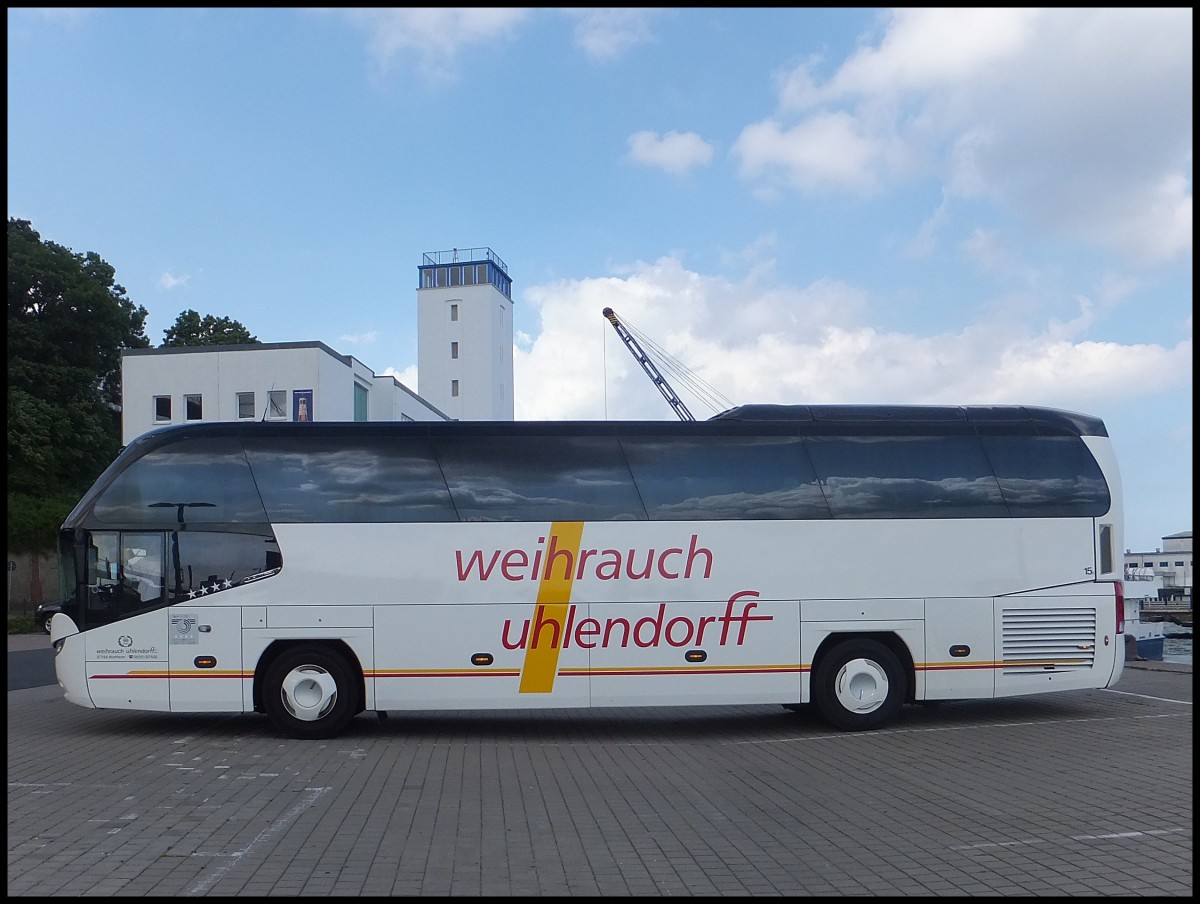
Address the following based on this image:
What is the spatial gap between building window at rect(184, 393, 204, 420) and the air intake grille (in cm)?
3723

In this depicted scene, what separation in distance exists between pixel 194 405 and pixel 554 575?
35365mm

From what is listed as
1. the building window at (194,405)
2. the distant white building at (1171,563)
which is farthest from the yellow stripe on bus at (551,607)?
the distant white building at (1171,563)

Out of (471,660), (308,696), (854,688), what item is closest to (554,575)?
(471,660)

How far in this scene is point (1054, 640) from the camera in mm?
12305

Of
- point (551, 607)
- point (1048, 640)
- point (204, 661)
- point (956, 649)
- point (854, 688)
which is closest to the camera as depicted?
point (204, 661)

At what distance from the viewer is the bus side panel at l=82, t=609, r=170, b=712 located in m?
11.6

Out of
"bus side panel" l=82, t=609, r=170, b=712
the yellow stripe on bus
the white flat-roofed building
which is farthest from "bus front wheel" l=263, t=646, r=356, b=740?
the white flat-roofed building

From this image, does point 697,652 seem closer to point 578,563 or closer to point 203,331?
point 578,563

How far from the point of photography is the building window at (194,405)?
43094 mm

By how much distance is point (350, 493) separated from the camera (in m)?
11.8

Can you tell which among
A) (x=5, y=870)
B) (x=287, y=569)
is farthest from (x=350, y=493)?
(x=5, y=870)

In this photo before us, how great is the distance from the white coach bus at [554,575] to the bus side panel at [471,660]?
0.02 meters

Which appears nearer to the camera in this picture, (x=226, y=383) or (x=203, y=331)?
(x=226, y=383)

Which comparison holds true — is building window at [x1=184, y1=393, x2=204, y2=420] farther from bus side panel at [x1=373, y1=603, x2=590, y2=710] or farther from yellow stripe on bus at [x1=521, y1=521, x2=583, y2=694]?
yellow stripe on bus at [x1=521, y1=521, x2=583, y2=694]
